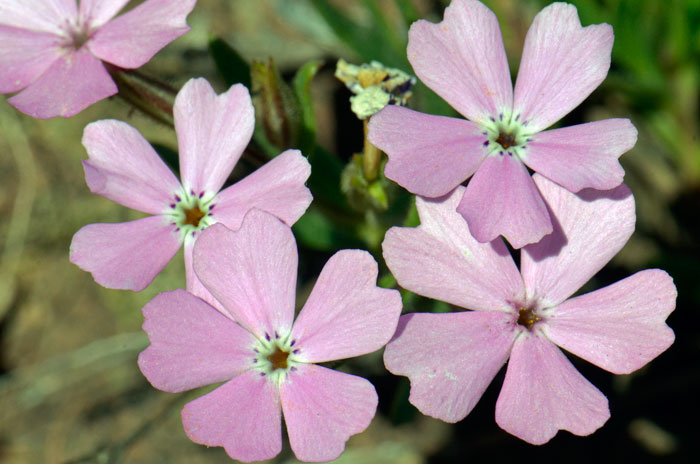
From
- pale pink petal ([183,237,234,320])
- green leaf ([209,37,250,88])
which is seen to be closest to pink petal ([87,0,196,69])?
green leaf ([209,37,250,88])

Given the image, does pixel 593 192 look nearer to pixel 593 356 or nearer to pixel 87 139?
pixel 593 356

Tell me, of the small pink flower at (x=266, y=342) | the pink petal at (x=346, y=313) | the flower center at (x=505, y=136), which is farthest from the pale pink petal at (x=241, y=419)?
the flower center at (x=505, y=136)

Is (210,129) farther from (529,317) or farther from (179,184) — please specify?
(529,317)

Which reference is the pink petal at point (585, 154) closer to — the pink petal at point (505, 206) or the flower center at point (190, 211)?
the pink petal at point (505, 206)

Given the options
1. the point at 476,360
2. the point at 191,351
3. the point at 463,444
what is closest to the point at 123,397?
the point at 463,444

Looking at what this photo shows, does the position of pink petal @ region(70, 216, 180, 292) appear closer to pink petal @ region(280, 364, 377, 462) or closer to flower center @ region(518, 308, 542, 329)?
pink petal @ region(280, 364, 377, 462)
